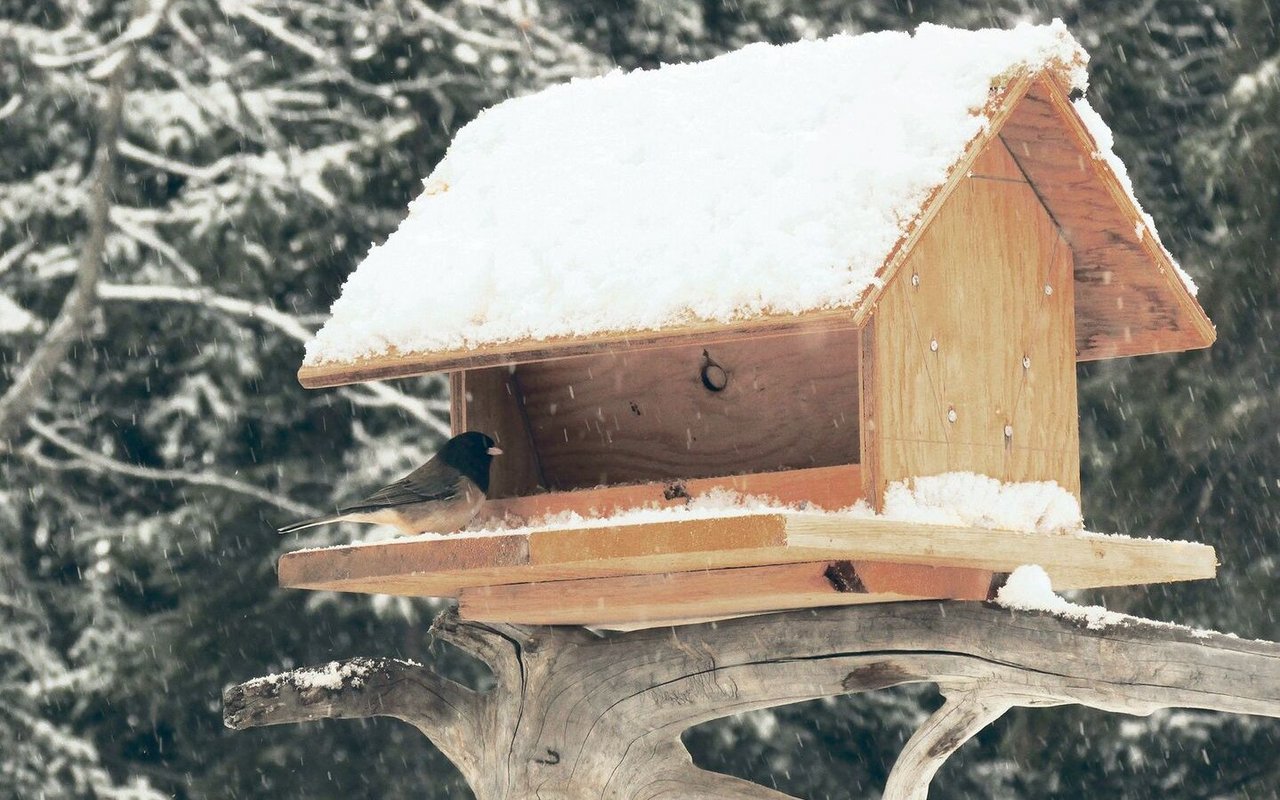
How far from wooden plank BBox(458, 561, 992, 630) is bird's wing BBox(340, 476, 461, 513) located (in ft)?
0.81

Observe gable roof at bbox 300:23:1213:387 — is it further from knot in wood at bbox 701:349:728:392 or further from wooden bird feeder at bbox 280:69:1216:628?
knot in wood at bbox 701:349:728:392

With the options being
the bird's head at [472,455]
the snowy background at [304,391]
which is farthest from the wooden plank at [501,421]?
the snowy background at [304,391]

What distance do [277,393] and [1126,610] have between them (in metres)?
3.58

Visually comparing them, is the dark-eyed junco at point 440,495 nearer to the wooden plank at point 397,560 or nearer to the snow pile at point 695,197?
the wooden plank at point 397,560

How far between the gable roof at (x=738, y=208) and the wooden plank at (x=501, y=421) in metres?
0.35

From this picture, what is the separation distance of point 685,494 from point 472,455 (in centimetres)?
52

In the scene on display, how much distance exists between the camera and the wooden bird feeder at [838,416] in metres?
3.60

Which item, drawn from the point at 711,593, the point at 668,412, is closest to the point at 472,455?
the point at 668,412

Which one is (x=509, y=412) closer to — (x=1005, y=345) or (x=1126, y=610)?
(x=1005, y=345)

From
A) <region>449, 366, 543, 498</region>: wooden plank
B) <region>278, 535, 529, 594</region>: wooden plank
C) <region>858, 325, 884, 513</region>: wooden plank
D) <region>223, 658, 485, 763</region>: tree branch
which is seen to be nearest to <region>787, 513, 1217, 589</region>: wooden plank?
<region>858, 325, 884, 513</region>: wooden plank

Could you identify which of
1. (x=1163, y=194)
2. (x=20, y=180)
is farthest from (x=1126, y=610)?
(x=20, y=180)

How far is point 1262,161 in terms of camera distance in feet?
25.3

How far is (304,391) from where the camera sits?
826cm

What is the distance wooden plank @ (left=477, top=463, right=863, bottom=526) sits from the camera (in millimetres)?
3838
